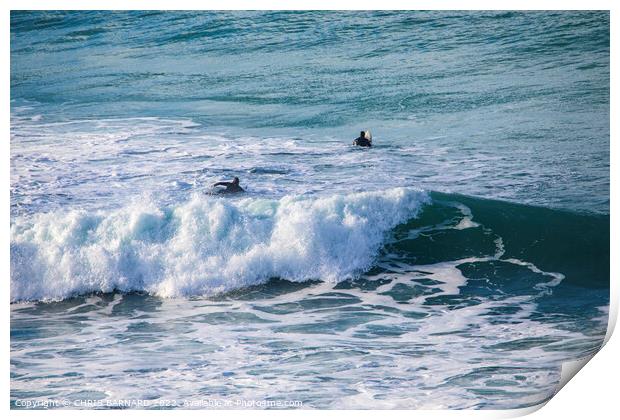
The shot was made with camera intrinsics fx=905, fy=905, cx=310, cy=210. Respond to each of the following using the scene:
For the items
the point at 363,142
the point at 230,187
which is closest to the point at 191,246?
the point at 230,187

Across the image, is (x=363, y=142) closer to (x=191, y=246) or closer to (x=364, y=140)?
(x=364, y=140)

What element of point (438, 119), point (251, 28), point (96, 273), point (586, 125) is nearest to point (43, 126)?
point (96, 273)

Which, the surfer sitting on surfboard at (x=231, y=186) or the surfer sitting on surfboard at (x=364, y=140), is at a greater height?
the surfer sitting on surfboard at (x=364, y=140)

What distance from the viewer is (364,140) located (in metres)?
7.83

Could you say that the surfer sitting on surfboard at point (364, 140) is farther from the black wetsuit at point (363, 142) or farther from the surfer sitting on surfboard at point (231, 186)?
the surfer sitting on surfboard at point (231, 186)

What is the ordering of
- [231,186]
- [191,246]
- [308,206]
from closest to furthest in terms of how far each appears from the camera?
[191,246], [308,206], [231,186]

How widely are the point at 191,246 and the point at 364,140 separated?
1.83 meters

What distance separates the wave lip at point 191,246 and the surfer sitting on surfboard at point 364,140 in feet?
2.25

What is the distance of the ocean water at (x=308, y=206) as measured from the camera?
19.6 feet

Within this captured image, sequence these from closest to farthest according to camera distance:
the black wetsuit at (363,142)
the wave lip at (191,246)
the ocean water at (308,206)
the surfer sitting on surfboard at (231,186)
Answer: the ocean water at (308,206)
the wave lip at (191,246)
the surfer sitting on surfboard at (231,186)
the black wetsuit at (363,142)

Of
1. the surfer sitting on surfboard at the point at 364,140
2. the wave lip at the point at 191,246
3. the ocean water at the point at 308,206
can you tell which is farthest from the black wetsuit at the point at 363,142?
the wave lip at the point at 191,246

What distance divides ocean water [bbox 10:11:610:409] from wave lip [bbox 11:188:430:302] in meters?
0.02

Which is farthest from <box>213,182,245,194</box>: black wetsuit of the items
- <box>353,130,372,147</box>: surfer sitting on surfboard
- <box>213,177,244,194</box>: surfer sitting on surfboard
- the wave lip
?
<box>353,130,372,147</box>: surfer sitting on surfboard

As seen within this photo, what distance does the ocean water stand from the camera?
5.98 meters
